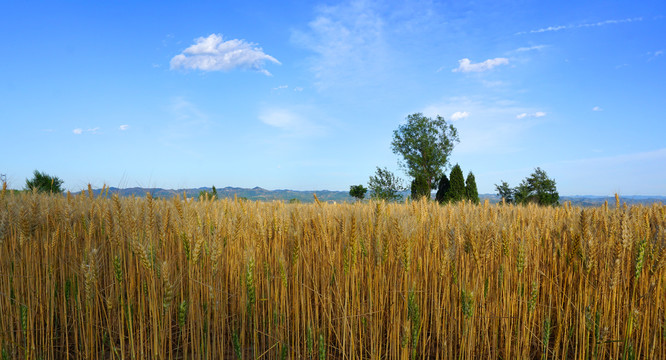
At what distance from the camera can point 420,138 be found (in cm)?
3106

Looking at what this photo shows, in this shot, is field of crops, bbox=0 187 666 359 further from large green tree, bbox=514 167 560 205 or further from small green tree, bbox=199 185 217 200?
large green tree, bbox=514 167 560 205

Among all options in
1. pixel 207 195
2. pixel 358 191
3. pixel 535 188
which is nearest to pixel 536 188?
pixel 535 188

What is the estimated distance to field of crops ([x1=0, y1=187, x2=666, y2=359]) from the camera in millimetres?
2354

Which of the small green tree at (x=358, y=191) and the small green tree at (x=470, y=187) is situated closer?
the small green tree at (x=470, y=187)

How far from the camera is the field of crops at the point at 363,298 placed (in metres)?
2.35

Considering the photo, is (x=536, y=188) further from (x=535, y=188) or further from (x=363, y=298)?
(x=363, y=298)

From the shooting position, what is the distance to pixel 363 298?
2.68 meters

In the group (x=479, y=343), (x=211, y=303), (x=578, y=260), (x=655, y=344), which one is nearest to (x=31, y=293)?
(x=211, y=303)

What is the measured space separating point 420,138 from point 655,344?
1148 inches

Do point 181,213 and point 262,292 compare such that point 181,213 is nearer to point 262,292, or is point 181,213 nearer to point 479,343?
point 262,292

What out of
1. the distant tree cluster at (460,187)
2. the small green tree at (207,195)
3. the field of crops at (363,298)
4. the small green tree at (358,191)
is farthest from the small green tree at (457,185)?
the field of crops at (363,298)

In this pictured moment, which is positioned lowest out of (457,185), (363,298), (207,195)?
(363,298)

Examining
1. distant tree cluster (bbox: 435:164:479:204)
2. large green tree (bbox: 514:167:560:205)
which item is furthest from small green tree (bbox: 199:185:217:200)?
large green tree (bbox: 514:167:560:205)

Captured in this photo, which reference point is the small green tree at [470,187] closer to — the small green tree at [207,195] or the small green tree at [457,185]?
the small green tree at [457,185]
